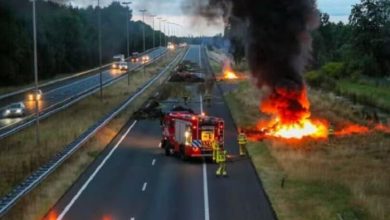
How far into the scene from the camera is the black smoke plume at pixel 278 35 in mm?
48219

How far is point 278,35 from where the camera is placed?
48.8 meters

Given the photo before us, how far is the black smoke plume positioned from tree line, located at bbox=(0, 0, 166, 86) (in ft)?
185

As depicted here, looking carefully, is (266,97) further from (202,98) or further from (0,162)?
(202,98)

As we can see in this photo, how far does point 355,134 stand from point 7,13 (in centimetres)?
6591

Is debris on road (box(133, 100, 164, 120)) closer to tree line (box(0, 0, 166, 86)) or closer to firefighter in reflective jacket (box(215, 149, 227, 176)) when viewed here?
firefighter in reflective jacket (box(215, 149, 227, 176))

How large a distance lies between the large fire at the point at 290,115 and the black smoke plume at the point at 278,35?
72 millimetres

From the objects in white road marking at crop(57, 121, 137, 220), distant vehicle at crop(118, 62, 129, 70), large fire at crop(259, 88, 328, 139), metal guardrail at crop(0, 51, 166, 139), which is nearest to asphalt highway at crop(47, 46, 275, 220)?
white road marking at crop(57, 121, 137, 220)

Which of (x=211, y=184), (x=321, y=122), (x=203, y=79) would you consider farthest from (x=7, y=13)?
(x=211, y=184)

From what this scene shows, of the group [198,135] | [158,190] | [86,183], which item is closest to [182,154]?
[198,135]

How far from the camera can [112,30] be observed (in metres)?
165

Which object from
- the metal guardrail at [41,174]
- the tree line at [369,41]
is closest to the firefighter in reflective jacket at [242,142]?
the metal guardrail at [41,174]

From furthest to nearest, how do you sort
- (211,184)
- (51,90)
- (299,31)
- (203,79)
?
(203,79)
(51,90)
(299,31)
(211,184)

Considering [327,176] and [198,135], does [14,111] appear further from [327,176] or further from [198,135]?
[327,176]

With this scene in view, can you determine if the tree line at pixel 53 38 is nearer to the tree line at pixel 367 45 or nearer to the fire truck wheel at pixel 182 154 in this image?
the tree line at pixel 367 45
